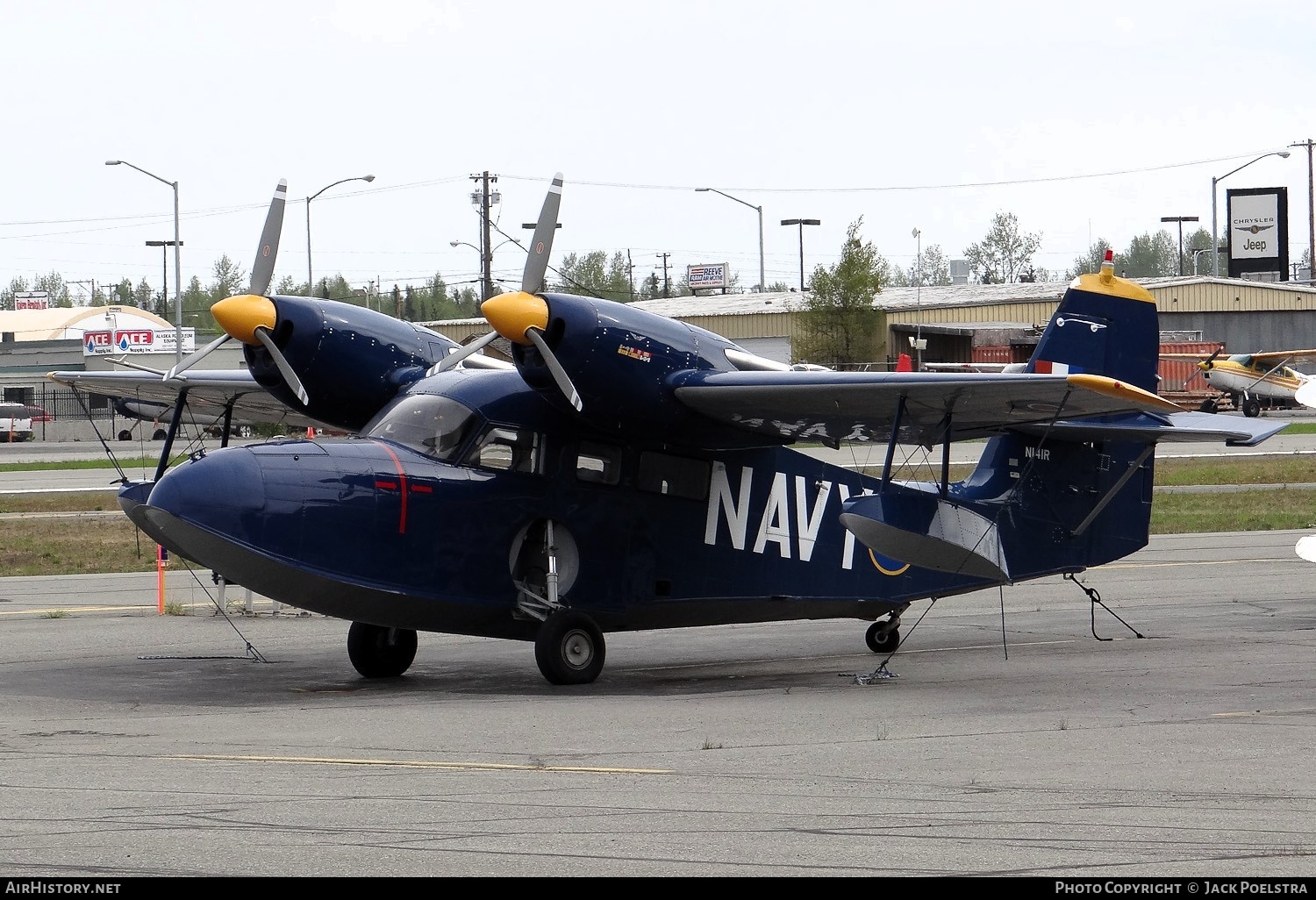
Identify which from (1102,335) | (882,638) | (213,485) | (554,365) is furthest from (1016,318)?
(213,485)

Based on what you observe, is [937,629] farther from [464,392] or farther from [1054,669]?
[464,392]

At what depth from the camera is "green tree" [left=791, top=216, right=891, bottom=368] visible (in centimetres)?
6594

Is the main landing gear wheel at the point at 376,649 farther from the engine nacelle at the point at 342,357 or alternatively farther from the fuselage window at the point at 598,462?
the fuselage window at the point at 598,462

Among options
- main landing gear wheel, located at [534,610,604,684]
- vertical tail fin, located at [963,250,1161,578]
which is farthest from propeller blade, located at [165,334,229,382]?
vertical tail fin, located at [963,250,1161,578]

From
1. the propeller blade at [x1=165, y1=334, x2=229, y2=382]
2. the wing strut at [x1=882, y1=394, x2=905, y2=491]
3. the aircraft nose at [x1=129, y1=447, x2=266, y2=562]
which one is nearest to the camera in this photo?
the aircraft nose at [x1=129, y1=447, x2=266, y2=562]

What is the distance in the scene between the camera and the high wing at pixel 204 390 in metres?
16.7

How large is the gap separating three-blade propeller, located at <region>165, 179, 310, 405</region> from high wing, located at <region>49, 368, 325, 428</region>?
142cm

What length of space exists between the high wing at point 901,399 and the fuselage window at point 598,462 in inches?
44.9

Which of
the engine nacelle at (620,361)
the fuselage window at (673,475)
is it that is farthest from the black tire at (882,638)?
the engine nacelle at (620,361)

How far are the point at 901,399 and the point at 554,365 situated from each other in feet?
10.7

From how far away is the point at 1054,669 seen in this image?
51.4ft

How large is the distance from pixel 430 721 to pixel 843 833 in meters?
5.40

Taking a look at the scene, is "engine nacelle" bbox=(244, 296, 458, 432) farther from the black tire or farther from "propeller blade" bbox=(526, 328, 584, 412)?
the black tire

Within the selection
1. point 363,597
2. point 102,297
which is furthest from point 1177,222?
point 102,297
